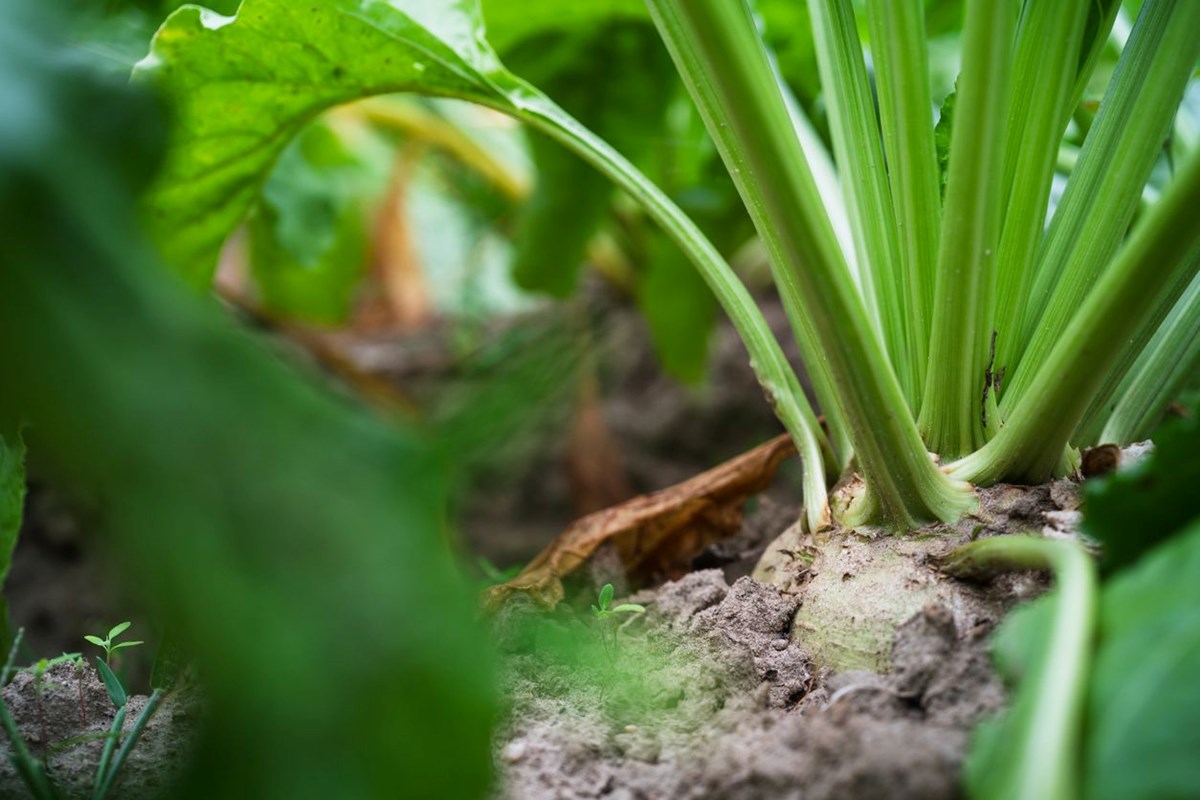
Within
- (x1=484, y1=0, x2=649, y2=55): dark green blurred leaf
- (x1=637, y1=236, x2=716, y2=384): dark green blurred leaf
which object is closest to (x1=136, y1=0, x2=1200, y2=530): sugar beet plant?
(x1=484, y1=0, x2=649, y2=55): dark green blurred leaf

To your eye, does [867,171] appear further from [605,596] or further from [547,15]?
[547,15]

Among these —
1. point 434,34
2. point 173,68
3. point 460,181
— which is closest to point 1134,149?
point 434,34

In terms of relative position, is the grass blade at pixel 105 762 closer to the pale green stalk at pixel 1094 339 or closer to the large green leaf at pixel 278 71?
the large green leaf at pixel 278 71

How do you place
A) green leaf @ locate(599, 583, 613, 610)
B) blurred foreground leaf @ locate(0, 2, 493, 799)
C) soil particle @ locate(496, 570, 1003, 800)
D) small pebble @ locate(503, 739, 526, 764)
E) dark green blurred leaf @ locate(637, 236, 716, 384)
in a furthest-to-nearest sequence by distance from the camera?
dark green blurred leaf @ locate(637, 236, 716, 384) < green leaf @ locate(599, 583, 613, 610) < small pebble @ locate(503, 739, 526, 764) < soil particle @ locate(496, 570, 1003, 800) < blurred foreground leaf @ locate(0, 2, 493, 799)

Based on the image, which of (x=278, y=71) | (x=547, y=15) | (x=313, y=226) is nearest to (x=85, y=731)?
(x=278, y=71)

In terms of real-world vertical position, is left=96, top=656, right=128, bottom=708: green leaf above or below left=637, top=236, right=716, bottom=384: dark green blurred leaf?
below

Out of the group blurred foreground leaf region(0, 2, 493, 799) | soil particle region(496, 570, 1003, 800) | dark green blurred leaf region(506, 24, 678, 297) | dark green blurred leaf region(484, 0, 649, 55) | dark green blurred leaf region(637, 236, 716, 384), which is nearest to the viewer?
blurred foreground leaf region(0, 2, 493, 799)

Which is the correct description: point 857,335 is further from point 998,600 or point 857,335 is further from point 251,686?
point 251,686

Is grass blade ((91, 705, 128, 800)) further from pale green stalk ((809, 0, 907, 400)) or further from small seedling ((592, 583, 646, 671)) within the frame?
pale green stalk ((809, 0, 907, 400))
